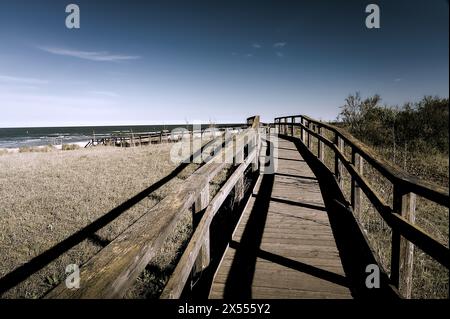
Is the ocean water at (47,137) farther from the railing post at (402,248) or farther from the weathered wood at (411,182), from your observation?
the railing post at (402,248)

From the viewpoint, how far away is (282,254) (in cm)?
373

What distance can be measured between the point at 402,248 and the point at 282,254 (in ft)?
5.33

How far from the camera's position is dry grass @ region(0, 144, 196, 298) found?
5.66 m

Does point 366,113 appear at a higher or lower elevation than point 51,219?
higher

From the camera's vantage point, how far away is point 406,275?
7.95 ft

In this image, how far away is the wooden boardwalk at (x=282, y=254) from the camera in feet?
9.76

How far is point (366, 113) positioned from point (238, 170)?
21.8 meters

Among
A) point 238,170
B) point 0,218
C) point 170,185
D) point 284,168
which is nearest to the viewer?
point 238,170

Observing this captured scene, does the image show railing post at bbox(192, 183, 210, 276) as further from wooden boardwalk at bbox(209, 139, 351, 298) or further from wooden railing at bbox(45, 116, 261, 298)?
wooden boardwalk at bbox(209, 139, 351, 298)

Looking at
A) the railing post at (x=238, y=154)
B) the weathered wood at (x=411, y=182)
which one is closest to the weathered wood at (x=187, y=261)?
the railing post at (x=238, y=154)
